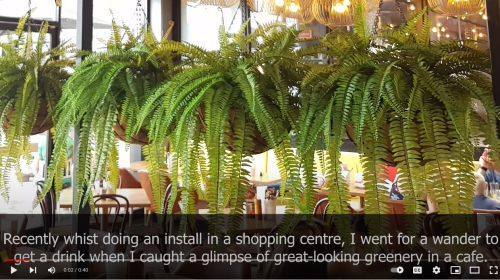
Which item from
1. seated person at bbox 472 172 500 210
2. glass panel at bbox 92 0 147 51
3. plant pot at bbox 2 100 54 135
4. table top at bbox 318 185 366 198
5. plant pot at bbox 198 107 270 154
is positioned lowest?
seated person at bbox 472 172 500 210

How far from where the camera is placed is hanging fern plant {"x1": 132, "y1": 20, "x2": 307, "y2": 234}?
97 cm

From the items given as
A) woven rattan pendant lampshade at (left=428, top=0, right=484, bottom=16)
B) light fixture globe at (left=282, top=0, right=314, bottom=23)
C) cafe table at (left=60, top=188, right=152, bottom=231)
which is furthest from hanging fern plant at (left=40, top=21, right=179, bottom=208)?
woven rattan pendant lampshade at (left=428, top=0, right=484, bottom=16)

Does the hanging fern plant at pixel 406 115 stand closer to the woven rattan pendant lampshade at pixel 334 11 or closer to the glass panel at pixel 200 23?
the woven rattan pendant lampshade at pixel 334 11

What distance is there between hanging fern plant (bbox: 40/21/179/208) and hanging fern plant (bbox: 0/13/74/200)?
0.15 m

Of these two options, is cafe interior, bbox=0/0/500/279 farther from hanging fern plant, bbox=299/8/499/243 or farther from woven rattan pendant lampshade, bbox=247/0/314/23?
woven rattan pendant lampshade, bbox=247/0/314/23

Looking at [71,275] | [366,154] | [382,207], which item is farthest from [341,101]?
[71,275]

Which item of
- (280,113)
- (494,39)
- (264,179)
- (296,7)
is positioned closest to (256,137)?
(280,113)

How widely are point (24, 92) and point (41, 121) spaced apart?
15cm

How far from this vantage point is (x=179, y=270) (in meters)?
1.99

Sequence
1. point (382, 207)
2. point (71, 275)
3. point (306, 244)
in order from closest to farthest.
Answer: point (382, 207) < point (71, 275) < point (306, 244)

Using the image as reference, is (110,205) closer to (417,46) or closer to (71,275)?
(71,275)

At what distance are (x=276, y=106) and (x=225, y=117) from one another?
0.13 meters

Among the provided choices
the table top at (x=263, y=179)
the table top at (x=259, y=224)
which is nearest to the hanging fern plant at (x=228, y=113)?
the table top at (x=259, y=224)

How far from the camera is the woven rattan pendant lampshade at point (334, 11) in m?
4.73
